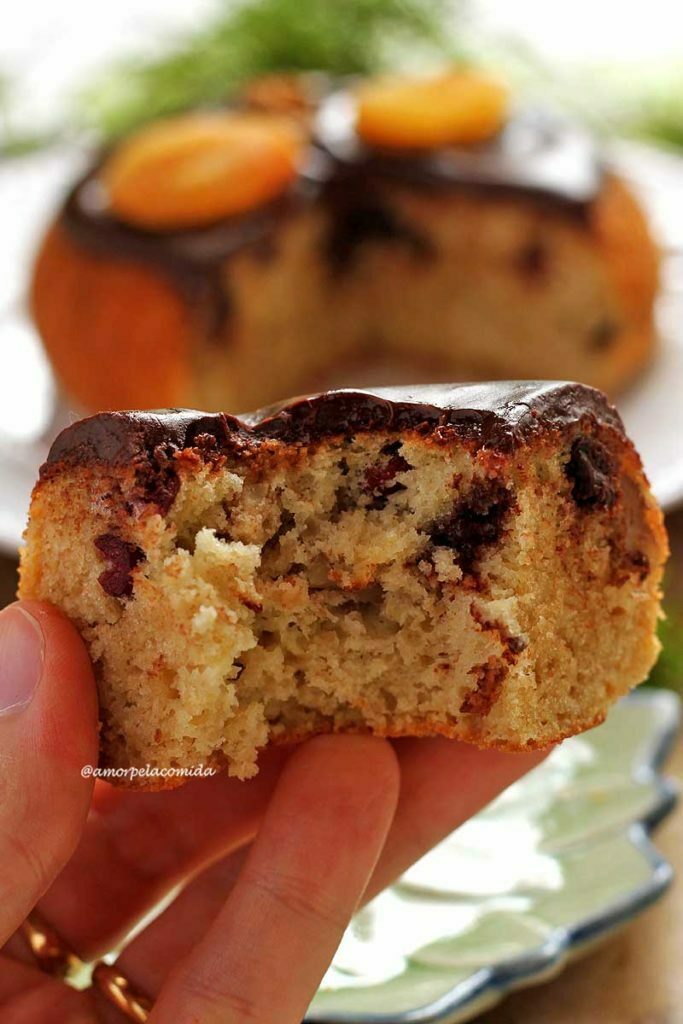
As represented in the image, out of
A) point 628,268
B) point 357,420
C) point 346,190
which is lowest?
point 628,268

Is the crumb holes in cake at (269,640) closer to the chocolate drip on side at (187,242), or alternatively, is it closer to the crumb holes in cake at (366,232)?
the chocolate drip on side at (187,242)

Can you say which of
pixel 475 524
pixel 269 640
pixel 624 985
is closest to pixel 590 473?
pixel 475 524

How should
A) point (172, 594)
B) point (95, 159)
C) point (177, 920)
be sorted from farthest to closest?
point (95, 159) → point (177, 920) → point (172, 594)

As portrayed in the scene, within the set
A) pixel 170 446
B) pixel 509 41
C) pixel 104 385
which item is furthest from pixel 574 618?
pixel 509 41

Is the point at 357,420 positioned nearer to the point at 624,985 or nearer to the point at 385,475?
the point at 385,475

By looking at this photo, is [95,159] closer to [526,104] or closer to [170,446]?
[526,104]
